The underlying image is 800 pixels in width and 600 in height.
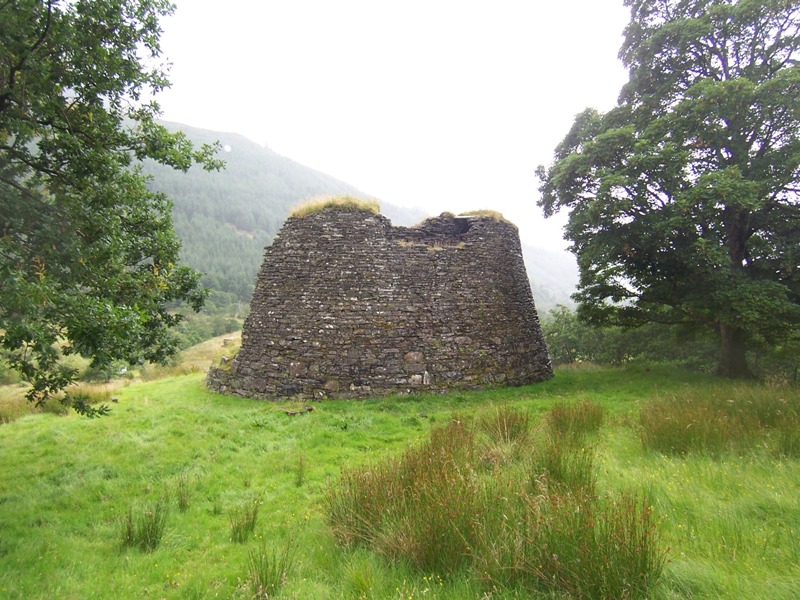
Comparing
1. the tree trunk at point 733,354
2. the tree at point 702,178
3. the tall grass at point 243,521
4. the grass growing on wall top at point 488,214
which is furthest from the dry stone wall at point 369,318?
the tall grass at point 243,521

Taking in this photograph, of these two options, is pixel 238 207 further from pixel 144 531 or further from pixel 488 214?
pixel 144 531

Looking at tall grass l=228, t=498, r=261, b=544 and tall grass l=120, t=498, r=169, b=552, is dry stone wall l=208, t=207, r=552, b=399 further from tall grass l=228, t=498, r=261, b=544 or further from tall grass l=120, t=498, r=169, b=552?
tall grass l=120, t=498, r=169, b=552

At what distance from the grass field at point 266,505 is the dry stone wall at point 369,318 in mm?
1917

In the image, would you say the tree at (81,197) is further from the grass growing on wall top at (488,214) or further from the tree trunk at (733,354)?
the tree trunk at (733,354)

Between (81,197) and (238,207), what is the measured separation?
325ft

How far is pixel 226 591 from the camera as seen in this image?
3588 millimetres

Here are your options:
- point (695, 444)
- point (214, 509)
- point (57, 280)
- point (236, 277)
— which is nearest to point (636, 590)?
point (695, 444)

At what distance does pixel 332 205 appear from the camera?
12.7 meters

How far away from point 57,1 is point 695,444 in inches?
403

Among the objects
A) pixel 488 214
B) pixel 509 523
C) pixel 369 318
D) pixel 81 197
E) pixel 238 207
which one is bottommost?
pixel 509 523

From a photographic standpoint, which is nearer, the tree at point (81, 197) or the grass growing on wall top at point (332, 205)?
the tree at point (81, 197)

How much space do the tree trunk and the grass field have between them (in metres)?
5.16

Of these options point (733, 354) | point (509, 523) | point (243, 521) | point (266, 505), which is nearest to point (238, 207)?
point (733, 354)

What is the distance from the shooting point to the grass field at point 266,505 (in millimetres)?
3059
